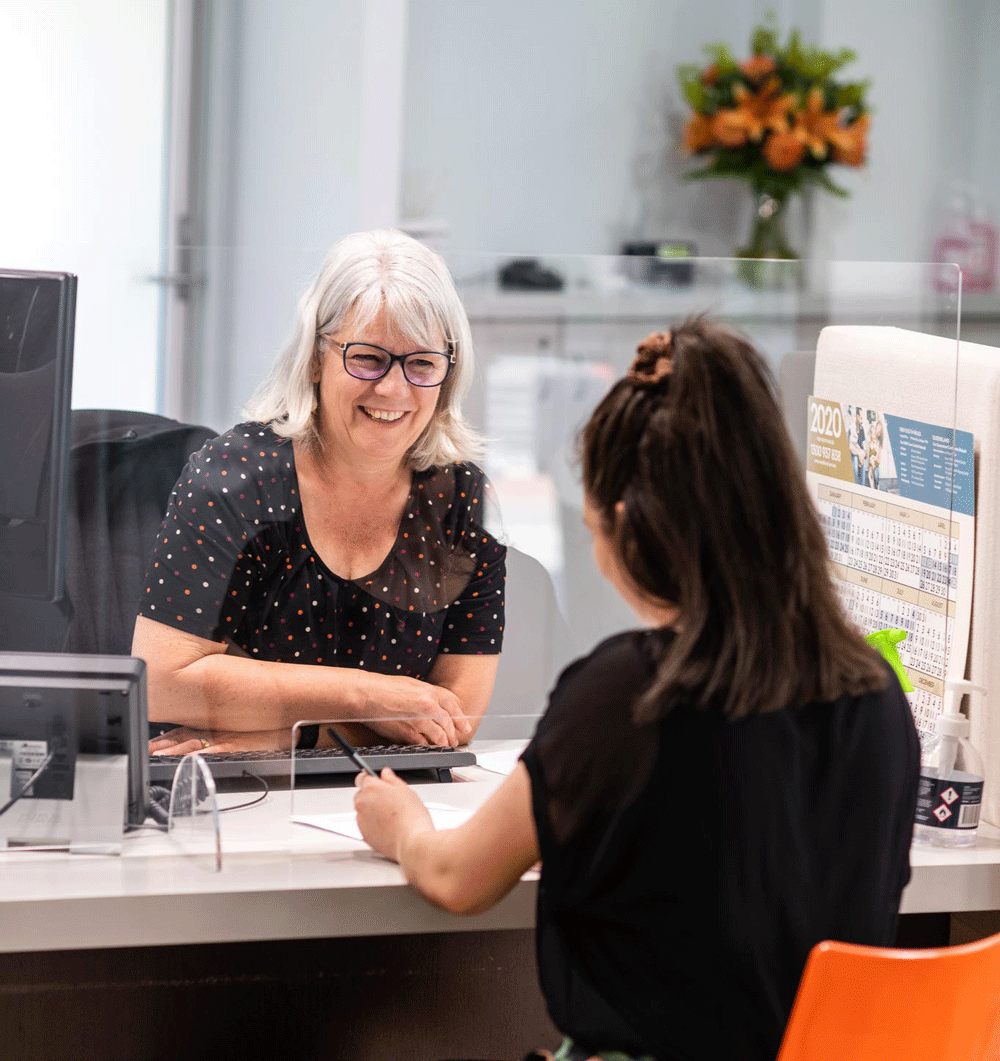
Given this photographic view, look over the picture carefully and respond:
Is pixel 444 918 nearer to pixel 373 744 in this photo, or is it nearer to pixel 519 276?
pixel 373 744

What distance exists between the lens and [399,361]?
56.0 inches

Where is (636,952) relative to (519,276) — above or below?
below

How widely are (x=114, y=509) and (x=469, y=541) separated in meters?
0.40

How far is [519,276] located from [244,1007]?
3.54ft

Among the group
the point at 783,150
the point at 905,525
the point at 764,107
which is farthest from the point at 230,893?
the point at 764,107

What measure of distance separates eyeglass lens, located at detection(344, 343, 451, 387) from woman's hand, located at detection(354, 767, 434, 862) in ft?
1.38

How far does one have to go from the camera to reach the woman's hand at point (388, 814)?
1.24 metres

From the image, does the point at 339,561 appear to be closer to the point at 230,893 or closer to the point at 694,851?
the point at 230,893

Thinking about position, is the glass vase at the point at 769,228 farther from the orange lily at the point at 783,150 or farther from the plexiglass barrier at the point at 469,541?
the plexiglass barrier at the point at 469,541

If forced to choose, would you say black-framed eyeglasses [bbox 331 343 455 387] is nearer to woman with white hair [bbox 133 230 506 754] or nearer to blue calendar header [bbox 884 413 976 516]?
woman with white hair [bbox 133 230 506 754]

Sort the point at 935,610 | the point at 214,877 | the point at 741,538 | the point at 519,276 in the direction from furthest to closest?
the point at 519,276 → the point at 935,610 → the point at 214,877 → the point at 741,538

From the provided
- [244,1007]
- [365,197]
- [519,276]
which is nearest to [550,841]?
[244,1007]

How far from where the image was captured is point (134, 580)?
1.50 metres

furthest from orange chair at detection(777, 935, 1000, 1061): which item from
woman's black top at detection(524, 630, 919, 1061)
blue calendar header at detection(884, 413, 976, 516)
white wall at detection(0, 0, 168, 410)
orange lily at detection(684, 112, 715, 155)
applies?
orange lily at detection(684, 112, 715, 155)
